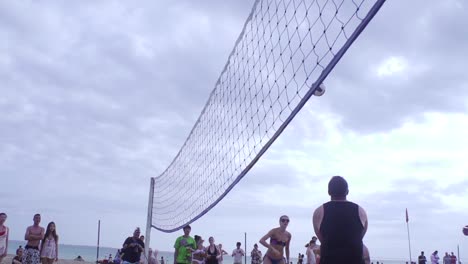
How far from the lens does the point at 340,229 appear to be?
12.1 ft

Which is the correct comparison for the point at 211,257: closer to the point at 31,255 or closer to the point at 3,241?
the point at 31,255

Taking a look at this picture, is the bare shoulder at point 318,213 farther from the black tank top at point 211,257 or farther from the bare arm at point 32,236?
the black tank top at point 211,257

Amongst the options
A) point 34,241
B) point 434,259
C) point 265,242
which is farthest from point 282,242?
point 434,259

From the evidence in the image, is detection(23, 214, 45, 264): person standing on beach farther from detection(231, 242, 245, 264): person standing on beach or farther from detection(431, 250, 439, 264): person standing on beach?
detection(431, 250, 439, 264): person standing on beach

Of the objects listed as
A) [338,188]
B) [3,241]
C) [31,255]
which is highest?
[338,188]

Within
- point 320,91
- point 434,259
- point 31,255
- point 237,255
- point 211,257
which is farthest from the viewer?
point 434,259

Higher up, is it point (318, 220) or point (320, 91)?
point (320, 91)

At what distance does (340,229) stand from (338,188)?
275mm

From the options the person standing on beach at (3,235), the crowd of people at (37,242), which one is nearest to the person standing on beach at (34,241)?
the crowd of people at (37,242)

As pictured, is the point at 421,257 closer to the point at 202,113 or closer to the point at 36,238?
the point at 202,113

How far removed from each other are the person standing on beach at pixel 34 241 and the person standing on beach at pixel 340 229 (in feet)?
22.1

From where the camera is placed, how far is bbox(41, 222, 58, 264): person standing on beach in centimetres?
929

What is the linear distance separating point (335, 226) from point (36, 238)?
6911 millimetres

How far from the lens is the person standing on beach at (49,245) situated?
30.5 feet
